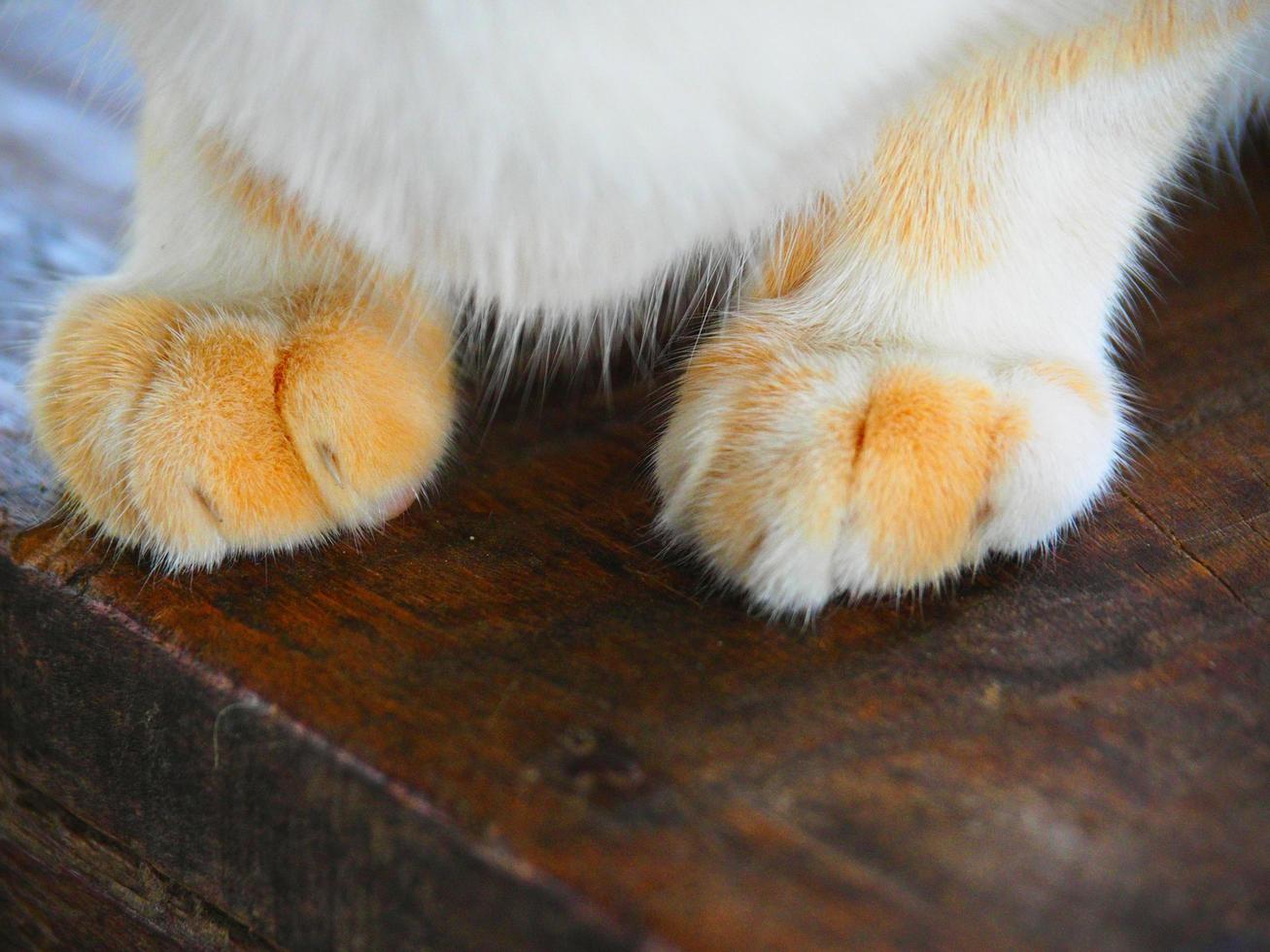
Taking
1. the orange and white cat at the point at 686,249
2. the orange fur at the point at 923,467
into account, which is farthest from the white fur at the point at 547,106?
the orange fur at the point at 923,467

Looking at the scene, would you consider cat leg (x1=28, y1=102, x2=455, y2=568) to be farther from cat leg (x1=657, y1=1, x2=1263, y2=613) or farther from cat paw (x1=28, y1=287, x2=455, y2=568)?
cat leg (x1=657, y1=1, x2=1263, y2=613)

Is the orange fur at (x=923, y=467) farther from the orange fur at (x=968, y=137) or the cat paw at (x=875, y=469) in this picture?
the orange fur at (x=968, y=137)

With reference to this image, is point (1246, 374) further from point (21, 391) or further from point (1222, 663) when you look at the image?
point (21, 391)

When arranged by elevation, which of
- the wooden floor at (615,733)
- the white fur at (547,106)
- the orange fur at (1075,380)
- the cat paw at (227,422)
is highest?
the white fur at (547,106)

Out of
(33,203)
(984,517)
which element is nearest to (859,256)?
(984,517)

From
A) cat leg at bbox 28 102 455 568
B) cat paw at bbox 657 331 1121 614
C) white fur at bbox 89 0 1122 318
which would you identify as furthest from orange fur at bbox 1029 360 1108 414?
cat leg at bbox 28 102 455 568

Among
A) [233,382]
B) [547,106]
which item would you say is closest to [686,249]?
[547,106]

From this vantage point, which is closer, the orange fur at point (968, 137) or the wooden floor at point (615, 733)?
the wooden floor at point (615, 733)
